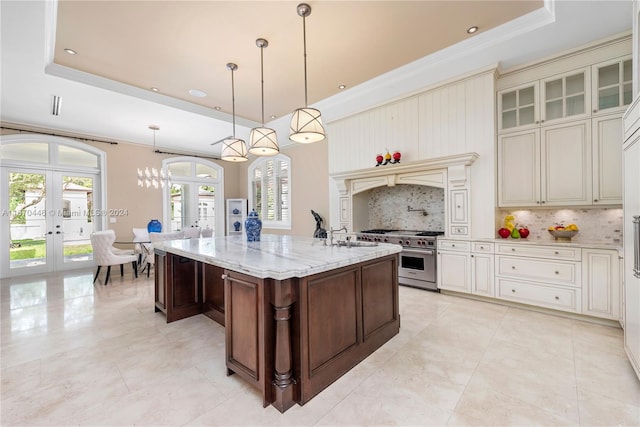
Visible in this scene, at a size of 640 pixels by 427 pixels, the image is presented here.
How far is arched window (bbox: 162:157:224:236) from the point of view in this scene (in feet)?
24.6

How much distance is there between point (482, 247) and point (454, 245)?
343mm

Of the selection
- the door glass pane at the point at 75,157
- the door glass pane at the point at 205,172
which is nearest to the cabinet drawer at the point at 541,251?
the door glass pane at the point at 205,172

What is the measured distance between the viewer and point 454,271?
12.7 feet

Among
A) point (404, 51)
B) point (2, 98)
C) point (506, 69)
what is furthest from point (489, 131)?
point (2, 98)

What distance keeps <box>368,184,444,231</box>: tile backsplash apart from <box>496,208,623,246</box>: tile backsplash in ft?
3.13

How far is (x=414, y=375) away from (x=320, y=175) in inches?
184

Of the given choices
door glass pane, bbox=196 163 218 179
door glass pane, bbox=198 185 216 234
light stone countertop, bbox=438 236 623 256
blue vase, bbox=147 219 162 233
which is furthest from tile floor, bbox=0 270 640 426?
door glass pane, bbox=196 163 218 179

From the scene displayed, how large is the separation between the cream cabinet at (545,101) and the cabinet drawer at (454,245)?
5.18 feet

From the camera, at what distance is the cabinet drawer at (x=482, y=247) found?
3599mm

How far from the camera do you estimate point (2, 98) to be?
14.1 ft

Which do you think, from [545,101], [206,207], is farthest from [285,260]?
[206,207]

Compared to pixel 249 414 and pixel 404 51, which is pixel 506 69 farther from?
pixel 249 414

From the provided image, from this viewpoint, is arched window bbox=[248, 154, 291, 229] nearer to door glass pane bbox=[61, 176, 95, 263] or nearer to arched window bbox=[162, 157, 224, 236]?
arched window bbox=[162, 157, 224, 236]

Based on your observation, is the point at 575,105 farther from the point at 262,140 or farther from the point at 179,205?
the point at 179,205
